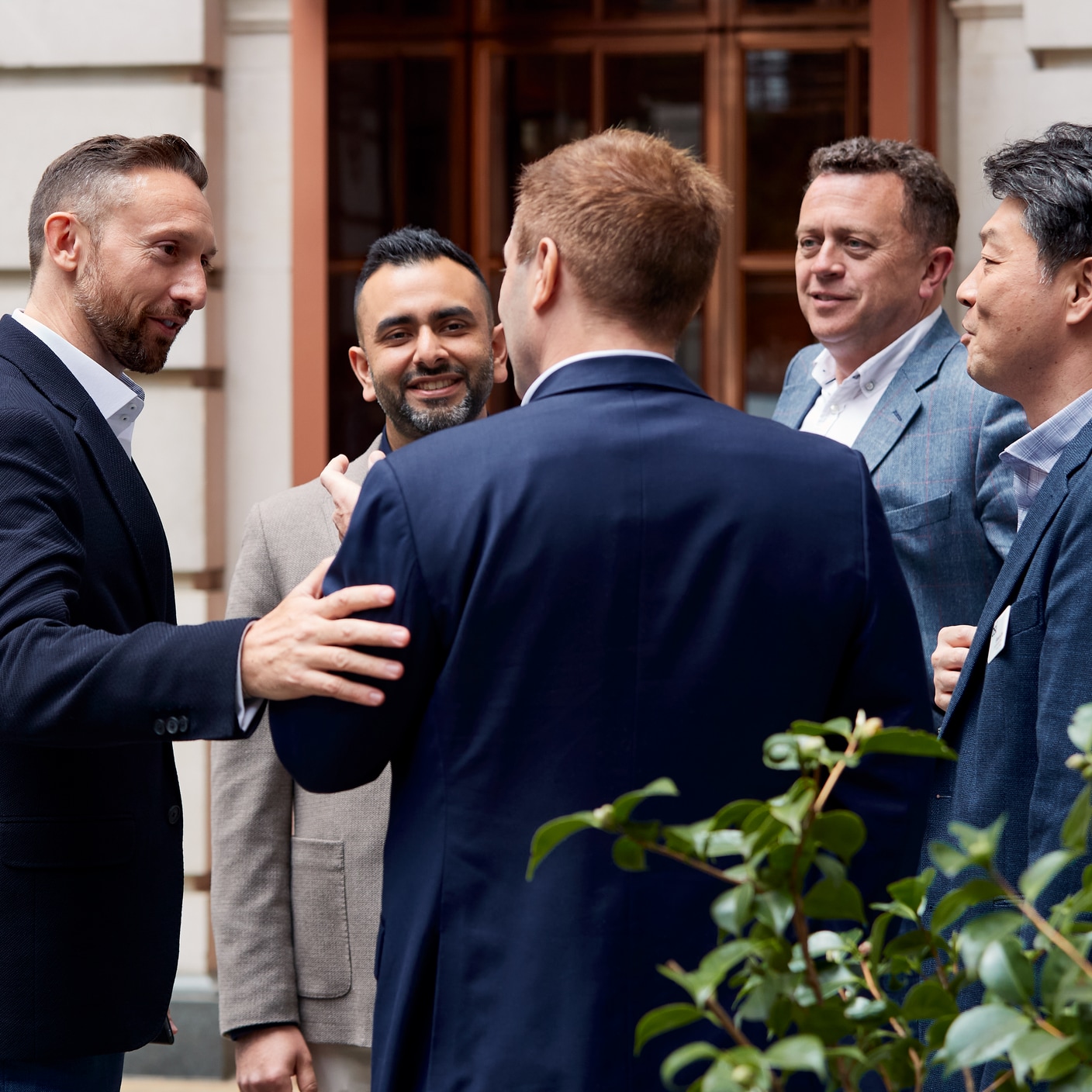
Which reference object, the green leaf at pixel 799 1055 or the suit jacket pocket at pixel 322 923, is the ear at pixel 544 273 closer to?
the green leaf at pixel 799 1055

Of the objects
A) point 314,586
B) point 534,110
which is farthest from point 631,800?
point 534,110

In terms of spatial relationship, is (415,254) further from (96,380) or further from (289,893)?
(289,893)

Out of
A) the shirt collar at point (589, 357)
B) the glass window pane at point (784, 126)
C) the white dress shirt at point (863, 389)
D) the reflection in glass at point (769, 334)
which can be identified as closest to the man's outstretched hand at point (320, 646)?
the shirt collar at point (589, 357)

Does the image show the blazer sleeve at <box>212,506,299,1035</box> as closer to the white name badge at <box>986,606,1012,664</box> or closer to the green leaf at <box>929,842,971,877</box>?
the white name badge at <box>986,606,1012,664</box>

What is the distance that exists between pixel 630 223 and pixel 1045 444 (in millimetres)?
1095

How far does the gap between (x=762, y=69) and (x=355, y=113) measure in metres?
1.40

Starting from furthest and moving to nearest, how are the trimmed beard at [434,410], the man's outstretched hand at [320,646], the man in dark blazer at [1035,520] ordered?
the trimmed beard at [434,410], the man in dark blazer at [1035,520], the man's outstretched hand at [320,646]

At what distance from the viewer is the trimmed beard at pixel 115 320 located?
88.9 inches

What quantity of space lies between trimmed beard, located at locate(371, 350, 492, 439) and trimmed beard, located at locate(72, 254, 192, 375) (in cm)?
48

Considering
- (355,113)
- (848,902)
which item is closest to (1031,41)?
(355,113)

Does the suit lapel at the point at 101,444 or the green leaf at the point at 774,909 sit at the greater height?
the suit lapel at the point at 101,444

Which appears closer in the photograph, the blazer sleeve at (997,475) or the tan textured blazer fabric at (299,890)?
the tan textured blazer fabric at (299,890)

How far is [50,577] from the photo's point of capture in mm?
1853

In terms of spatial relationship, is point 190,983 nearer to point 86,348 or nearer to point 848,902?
point 86,348
